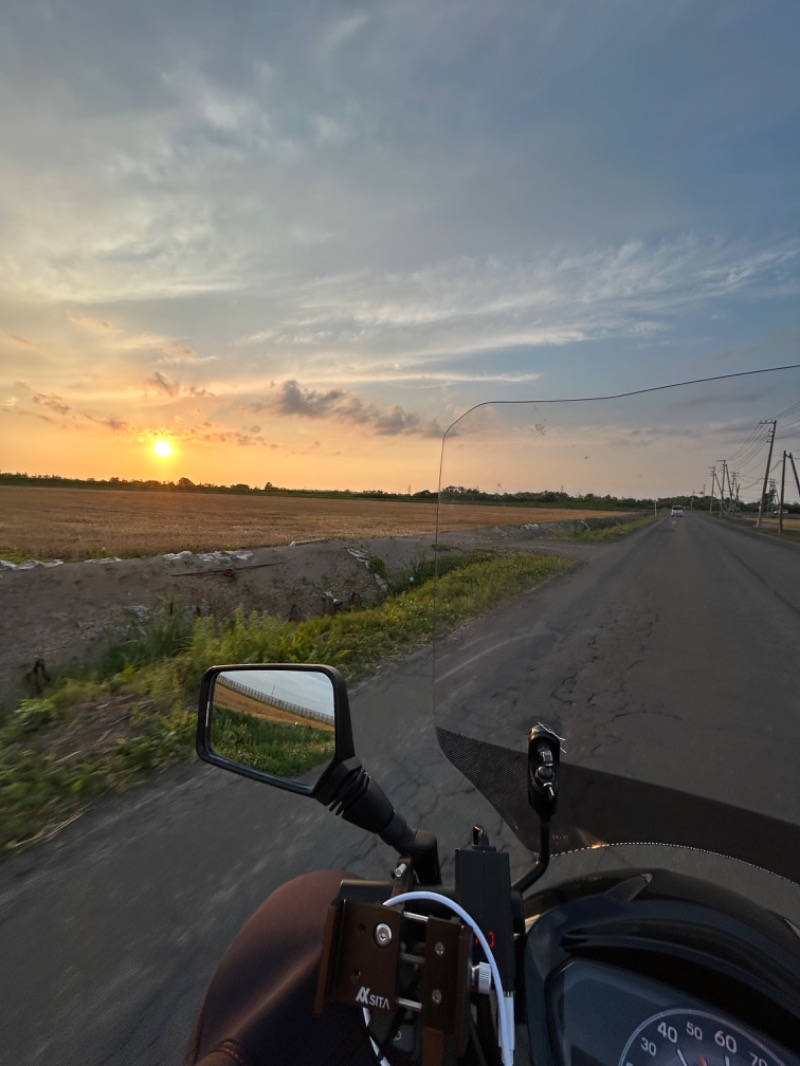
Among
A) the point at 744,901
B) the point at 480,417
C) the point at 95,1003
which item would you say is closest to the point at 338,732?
the point at 744,901

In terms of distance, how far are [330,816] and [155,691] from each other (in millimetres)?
2982

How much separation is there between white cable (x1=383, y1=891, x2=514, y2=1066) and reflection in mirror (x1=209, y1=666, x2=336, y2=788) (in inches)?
17.7

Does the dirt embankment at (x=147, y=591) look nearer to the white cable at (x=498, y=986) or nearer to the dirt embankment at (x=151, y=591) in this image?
the dirt embankment at (x=151, y=591)

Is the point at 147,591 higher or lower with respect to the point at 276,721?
lower

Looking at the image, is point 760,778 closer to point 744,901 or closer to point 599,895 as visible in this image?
point 744,901

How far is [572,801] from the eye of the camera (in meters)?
1.46

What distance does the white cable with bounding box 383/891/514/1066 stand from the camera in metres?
0.83

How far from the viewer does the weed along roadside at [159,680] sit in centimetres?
205

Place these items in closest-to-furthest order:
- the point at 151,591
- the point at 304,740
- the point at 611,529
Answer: the point at 304,740
the point at 611,529
the point at 151,591

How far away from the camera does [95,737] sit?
15.1 ft

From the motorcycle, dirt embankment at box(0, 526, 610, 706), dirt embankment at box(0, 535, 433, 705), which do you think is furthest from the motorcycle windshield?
dirt embankment at box(0, 535, 433, 705)

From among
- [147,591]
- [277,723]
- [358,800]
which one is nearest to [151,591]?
[147,591]

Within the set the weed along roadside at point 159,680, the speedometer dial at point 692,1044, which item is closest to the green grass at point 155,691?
the weed along roadside at point 159,680

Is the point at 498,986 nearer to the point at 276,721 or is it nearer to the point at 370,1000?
the point at 370,1000
